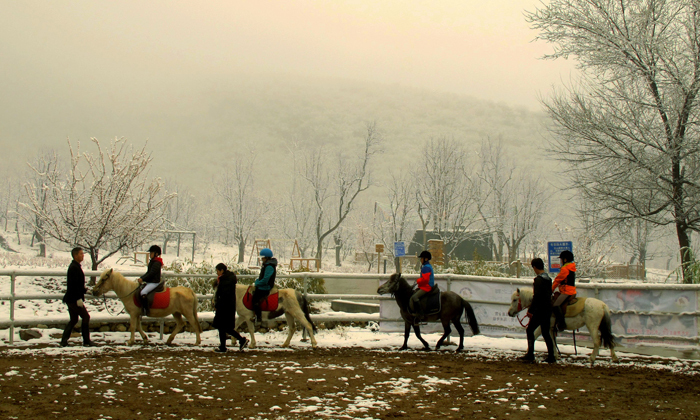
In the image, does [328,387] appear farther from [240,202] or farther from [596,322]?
[240,202]

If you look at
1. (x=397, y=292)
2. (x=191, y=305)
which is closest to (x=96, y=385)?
(x=191, y=305)

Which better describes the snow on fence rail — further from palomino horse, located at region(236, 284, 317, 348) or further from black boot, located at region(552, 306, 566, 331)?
black boot, located at region(552, 306, 566, 331)

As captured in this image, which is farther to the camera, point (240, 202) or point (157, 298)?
point (240, 202)

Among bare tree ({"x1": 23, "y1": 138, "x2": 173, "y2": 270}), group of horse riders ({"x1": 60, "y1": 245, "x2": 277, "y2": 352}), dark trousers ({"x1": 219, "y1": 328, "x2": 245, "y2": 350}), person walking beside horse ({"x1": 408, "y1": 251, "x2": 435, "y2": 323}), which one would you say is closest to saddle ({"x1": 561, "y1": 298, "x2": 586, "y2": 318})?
person walking beside horse ({"x1": 408, "y1": 251, "x2": 435, "y2": 323})

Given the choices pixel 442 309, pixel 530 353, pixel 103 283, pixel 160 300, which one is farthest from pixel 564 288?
pixel 103 283

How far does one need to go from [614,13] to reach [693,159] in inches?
203

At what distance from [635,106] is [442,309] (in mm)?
10964

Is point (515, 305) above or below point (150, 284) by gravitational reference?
below

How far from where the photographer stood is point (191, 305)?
1050 cm

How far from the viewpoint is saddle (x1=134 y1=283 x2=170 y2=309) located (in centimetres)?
1029

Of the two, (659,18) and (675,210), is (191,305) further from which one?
(659,18)

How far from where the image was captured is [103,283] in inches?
408

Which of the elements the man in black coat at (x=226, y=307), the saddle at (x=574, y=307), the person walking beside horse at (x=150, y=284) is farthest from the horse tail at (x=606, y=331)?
the person walking beside horse at (x=150, y=284)

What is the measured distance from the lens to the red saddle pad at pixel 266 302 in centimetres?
1045
